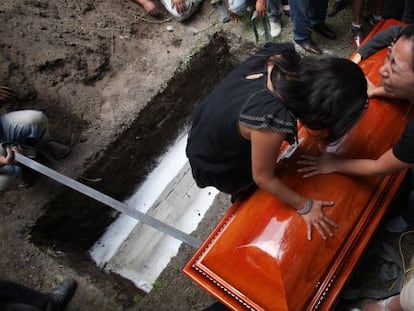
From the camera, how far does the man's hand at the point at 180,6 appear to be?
12.0 ft

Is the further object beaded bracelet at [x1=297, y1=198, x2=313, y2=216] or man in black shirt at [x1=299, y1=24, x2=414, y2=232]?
beaded bracelet at [x1=297, y1=198, x2=313, y2=216]

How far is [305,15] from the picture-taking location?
317 cm

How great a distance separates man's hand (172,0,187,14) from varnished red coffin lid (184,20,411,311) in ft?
6.93

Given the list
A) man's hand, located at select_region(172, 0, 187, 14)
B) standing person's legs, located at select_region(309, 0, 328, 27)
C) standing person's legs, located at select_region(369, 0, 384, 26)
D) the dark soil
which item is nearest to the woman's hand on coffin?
the dark soil

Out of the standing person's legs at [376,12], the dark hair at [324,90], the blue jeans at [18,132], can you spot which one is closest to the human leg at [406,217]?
the dark hair at [324,90]

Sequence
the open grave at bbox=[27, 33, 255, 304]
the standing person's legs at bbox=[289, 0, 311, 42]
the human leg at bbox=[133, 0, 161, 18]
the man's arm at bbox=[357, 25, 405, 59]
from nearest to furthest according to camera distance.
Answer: the man's arm at bbox=[357, 25, 405, 59] → the open grave at bbox=[27, 33, 255, 304] → the standing person's legs at bbox=[289, 0, 311, 42] → the human leg at bbox=[133, 0, 161, 18]

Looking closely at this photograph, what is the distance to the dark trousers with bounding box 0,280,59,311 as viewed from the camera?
198 centimetres

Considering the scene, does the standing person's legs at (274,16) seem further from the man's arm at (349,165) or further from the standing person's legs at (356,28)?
the man's arm at (349,165)


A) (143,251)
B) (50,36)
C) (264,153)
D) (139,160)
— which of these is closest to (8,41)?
(50,36)

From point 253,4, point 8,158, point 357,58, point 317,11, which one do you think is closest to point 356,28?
point 317,11

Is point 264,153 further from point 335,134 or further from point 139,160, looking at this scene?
point 139,160

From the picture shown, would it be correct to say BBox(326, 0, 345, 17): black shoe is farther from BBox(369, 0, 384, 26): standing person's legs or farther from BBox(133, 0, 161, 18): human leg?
BBox(133, 0, 161, 18): human leg

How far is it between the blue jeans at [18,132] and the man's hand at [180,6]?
69.5 inches

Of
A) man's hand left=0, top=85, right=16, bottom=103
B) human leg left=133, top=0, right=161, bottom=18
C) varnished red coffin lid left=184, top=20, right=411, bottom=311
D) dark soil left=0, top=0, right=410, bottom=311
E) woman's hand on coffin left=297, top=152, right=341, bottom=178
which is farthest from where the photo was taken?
human leg left=133, top=0, right=161, bottom=18
